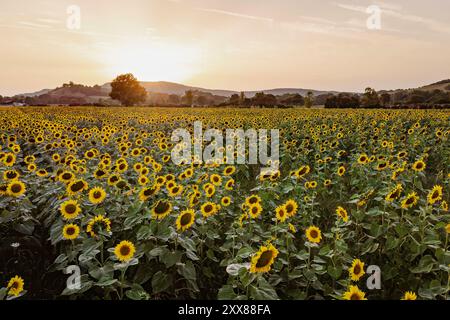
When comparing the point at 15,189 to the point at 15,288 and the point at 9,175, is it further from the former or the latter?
the point at 15,288

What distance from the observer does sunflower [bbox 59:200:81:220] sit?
4.36 m

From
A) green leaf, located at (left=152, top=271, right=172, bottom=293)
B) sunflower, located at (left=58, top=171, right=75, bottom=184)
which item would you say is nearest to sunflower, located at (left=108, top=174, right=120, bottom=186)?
sunflower, located at (left=58, top=171, right=75, bottom=184)

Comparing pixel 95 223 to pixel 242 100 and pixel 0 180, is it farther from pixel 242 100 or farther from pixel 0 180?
pixel 242 100

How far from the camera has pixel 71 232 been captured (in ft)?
13.4

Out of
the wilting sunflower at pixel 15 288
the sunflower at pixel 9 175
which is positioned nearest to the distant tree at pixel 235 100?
the sunflower at pixel 9 175

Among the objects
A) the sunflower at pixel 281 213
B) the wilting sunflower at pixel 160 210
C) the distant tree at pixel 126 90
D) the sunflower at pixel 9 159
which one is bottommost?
the sunflower at pixel 281 213

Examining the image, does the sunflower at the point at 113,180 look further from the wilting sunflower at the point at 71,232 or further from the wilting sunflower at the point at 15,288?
the wilting sunflower at the point at 15,288

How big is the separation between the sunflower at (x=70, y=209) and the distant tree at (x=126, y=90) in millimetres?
107129

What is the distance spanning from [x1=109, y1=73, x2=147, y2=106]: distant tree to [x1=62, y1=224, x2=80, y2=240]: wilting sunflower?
108 m

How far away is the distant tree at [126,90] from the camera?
10856 centimetres

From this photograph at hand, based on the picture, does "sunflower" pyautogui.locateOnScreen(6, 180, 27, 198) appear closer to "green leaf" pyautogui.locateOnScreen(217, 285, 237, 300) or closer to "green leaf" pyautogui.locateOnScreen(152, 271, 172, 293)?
"green leaf" pyautogui.locateOnScreen(152, 271, 172, 293)
